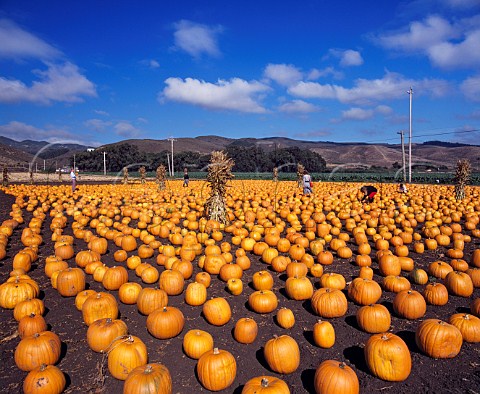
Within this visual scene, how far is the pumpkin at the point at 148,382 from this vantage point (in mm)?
3775

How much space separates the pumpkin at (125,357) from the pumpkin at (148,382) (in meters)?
0.46

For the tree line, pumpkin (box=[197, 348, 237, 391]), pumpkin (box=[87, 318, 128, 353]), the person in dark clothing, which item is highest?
the tree line

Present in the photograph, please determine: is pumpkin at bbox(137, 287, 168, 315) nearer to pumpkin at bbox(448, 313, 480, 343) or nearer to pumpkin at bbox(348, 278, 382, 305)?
pumpkin at bbox(348, 278, 382, 305)

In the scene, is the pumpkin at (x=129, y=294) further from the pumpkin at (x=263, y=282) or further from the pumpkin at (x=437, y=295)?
the pumpkin at (x=437, y=295)

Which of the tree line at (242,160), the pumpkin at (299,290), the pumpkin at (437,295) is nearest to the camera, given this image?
the pumpkin at (437,295)

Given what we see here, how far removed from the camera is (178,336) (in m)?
5.45

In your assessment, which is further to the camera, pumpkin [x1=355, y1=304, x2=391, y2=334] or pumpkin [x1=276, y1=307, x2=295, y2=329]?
pumpkin [x1=276, y1=307, x2=295, y2=329]

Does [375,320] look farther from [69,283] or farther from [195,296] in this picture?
[69,283]

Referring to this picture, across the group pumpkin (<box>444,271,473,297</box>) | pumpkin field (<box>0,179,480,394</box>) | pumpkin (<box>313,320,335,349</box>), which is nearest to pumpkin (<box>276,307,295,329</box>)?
pumpkin field (<box>0,179,480,394</box>)

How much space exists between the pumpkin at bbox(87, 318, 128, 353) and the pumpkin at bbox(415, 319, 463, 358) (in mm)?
4377

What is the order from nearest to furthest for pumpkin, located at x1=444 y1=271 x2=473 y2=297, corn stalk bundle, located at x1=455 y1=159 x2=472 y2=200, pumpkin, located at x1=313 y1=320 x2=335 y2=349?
1. pumpkin, located at x1=313 y1=320 x2=335 y2=349
2. pumpkin, located at x1=444 y1=271 x2=473 y2=297
3. corn stalk bundle, located at x1=455 y1=159 x2=472 y2=200

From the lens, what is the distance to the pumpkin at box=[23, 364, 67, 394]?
3945 millimetres

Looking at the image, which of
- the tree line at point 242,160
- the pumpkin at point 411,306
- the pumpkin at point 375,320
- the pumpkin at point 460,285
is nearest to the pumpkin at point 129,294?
the pumpkin at point 375,320

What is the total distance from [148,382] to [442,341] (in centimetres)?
392
